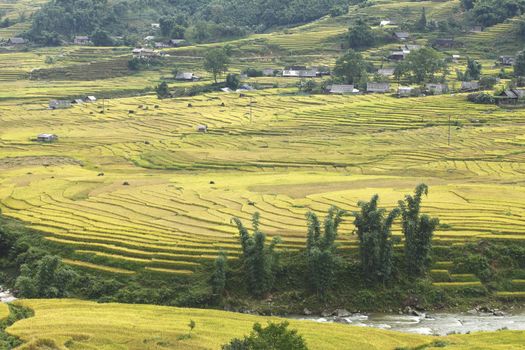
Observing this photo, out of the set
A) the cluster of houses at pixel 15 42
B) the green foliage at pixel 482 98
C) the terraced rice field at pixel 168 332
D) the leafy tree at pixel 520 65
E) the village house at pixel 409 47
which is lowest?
the terraced rice field at pixel 168 332

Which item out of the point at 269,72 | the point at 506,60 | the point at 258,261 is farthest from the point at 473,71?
the point at 258,261

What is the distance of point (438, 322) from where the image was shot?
38188 mm

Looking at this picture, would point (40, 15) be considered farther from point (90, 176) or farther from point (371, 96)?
point (90, 176)

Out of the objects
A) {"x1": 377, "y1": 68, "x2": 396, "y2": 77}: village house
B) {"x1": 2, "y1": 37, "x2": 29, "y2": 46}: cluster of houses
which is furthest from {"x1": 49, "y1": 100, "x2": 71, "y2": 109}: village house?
{"x1": 2, "y1": 37, "x2": 29, "y2": 46}: cluster of houses

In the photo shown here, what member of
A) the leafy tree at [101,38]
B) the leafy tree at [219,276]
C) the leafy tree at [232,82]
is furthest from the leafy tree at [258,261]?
A: the leafy tree at [101,38]

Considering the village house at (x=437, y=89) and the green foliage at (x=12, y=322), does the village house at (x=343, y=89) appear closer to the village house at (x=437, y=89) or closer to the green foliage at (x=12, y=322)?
the village house at (x=437, y=89)

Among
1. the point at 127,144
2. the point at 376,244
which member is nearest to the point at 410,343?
the point at 376,244

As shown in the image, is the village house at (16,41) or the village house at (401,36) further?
the village house at (16,41)

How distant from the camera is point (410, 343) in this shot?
33.5m

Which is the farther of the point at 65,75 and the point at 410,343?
the point at 65,75

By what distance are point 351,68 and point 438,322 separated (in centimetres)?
7418

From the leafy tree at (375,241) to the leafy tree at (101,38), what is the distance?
393 feet

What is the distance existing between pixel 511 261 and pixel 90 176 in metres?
35.8

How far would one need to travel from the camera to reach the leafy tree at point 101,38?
15088cm
